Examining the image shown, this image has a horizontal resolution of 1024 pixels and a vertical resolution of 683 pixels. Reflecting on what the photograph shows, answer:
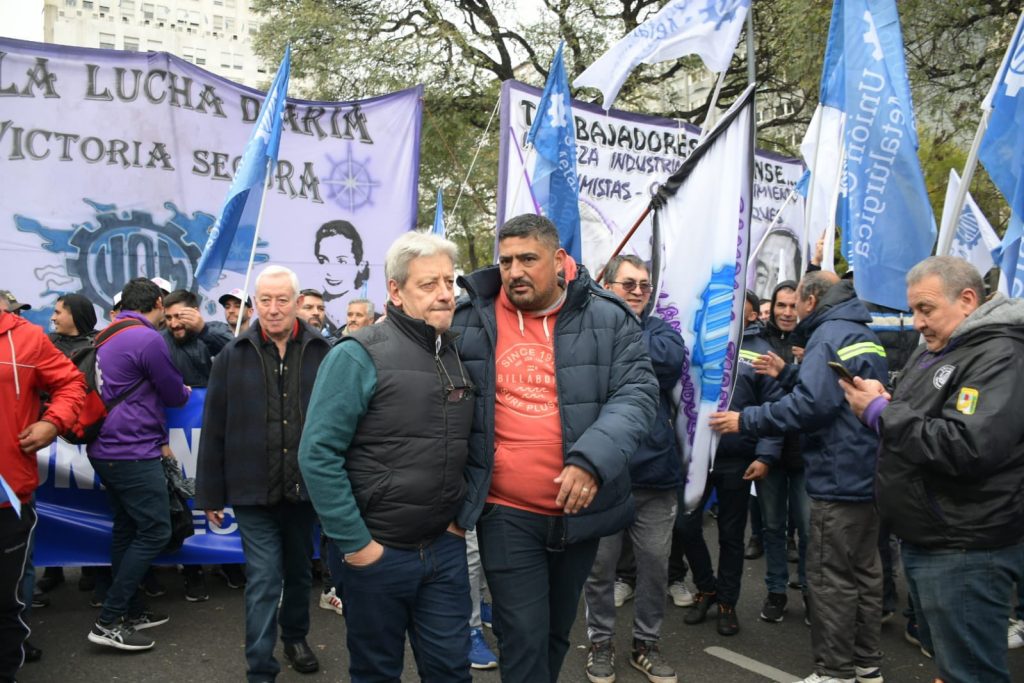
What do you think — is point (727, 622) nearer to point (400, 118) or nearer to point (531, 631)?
point (531, 631)

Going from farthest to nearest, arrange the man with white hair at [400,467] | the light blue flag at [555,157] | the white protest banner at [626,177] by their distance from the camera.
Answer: the white protest banner at [626,177]
the light blue flag at [555,157]
the man with white hair at [400,467]

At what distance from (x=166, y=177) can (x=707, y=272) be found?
4766 mm

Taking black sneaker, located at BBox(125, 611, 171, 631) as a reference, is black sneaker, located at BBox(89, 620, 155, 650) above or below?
above

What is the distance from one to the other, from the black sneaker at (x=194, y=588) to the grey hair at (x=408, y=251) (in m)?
3.50

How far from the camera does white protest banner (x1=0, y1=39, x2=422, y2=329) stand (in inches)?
251

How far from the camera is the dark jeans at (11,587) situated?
141 inches

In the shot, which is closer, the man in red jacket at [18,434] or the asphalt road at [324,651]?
the man in red jacket at [18,434]

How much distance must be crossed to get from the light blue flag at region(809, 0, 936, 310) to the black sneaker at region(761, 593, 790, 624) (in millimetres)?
1883

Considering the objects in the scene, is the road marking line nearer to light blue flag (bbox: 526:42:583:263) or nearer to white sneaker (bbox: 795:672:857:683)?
white sneaker (bbox: 795:672:857:683)

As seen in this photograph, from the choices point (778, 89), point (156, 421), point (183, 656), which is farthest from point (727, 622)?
point (778, 89)

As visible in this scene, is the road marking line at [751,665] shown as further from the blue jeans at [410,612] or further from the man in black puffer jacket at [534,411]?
the blue jeans at [410,612]

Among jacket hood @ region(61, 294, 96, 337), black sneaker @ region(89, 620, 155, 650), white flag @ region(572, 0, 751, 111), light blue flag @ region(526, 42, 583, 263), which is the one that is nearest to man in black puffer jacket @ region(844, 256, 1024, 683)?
white flag @ region(572, 0, 751, 111)

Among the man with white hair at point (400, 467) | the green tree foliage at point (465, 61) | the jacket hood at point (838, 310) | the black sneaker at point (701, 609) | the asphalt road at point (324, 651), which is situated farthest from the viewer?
the green tree foliage at point (465, 61)

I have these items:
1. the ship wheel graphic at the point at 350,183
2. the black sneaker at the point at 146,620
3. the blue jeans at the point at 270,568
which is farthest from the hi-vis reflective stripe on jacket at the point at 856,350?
the ship wheel graphic at the point at 350,183
